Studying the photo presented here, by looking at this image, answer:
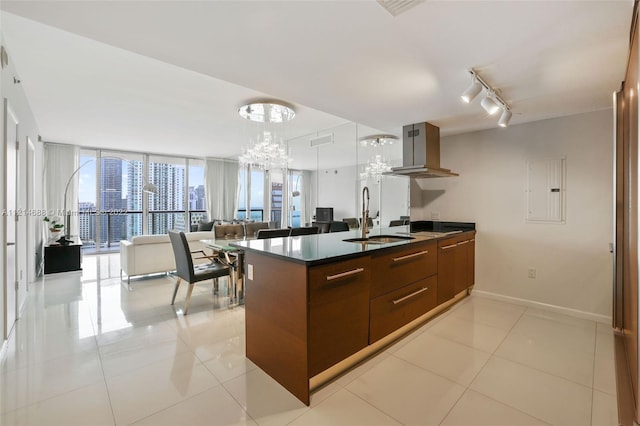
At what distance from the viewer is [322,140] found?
5.54 m

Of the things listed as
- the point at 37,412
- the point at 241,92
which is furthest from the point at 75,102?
the point at 37,412

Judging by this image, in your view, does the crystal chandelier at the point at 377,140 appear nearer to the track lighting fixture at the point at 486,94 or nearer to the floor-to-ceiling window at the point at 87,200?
the track lighting fixture at the point at 486,94

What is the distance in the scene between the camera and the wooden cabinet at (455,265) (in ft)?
10.1

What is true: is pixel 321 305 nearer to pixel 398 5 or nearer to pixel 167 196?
pixel 398 5

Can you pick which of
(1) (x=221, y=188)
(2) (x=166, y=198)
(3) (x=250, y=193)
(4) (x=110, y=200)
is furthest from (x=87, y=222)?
(3) (x=250, y=193)

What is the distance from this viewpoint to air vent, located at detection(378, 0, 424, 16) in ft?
4.80

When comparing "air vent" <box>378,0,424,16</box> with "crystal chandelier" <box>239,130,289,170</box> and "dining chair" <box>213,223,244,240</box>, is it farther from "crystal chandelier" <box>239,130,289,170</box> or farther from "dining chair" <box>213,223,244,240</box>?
"dining chair" <box>213,223,244,240</box>

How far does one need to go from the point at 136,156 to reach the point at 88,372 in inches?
280

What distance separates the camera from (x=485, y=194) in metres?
3.83

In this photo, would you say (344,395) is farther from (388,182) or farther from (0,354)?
(388,182)

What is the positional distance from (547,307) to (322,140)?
169 inches

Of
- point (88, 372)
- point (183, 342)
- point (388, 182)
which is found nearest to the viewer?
point (88, 372)

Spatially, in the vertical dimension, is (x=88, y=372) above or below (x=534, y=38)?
below

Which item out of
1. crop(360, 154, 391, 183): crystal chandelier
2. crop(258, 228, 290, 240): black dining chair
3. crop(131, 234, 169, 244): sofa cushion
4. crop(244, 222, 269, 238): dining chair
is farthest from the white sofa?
crop(360, 154, 391, 183): crystal chandelier
